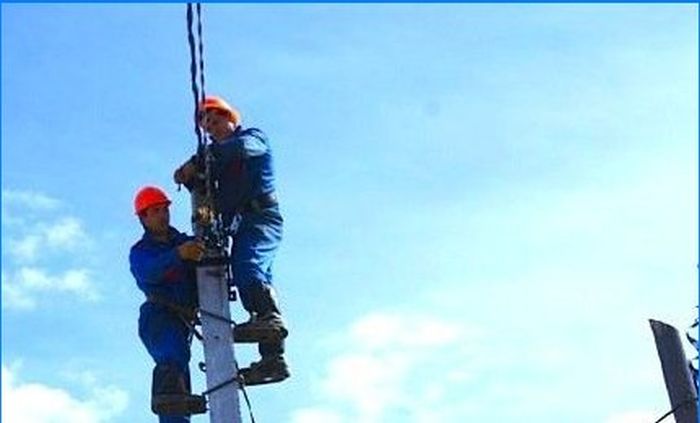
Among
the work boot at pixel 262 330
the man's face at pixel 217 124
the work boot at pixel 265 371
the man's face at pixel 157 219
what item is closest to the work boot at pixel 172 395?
the work boot at pixel 265 371

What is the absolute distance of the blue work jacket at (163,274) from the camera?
4949 millimetres

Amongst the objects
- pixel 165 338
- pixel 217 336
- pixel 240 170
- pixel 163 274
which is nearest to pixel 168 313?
pixel 165 338

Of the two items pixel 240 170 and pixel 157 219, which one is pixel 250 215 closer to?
pixel 240 170

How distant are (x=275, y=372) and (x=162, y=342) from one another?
0.59 m

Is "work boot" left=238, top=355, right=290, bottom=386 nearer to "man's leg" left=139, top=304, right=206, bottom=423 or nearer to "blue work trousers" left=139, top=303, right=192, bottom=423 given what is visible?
"man's leg" left=139, top=304, right=206, bottom=423

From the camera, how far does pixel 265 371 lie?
4.80 meters

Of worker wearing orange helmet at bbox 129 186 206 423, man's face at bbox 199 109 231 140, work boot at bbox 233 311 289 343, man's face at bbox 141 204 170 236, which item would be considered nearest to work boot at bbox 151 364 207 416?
worker wearing orange helmet at bbox 129 186 206 423

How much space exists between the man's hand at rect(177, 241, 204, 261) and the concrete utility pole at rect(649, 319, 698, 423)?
2516 millimetres

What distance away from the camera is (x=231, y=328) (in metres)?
4.70

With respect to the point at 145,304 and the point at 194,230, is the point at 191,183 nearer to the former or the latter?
the point at 194,230

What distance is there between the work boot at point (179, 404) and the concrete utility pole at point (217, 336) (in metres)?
0.23

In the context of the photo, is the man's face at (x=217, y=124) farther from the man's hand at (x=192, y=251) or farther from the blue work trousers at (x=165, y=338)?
the blue work trousers at (x=165, y=338)

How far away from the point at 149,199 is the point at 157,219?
4.1 inches

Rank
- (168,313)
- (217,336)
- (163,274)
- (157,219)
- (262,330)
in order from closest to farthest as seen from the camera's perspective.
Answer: (217,336)
(262,330)
(163,274)
(168,313)
(157,219)
